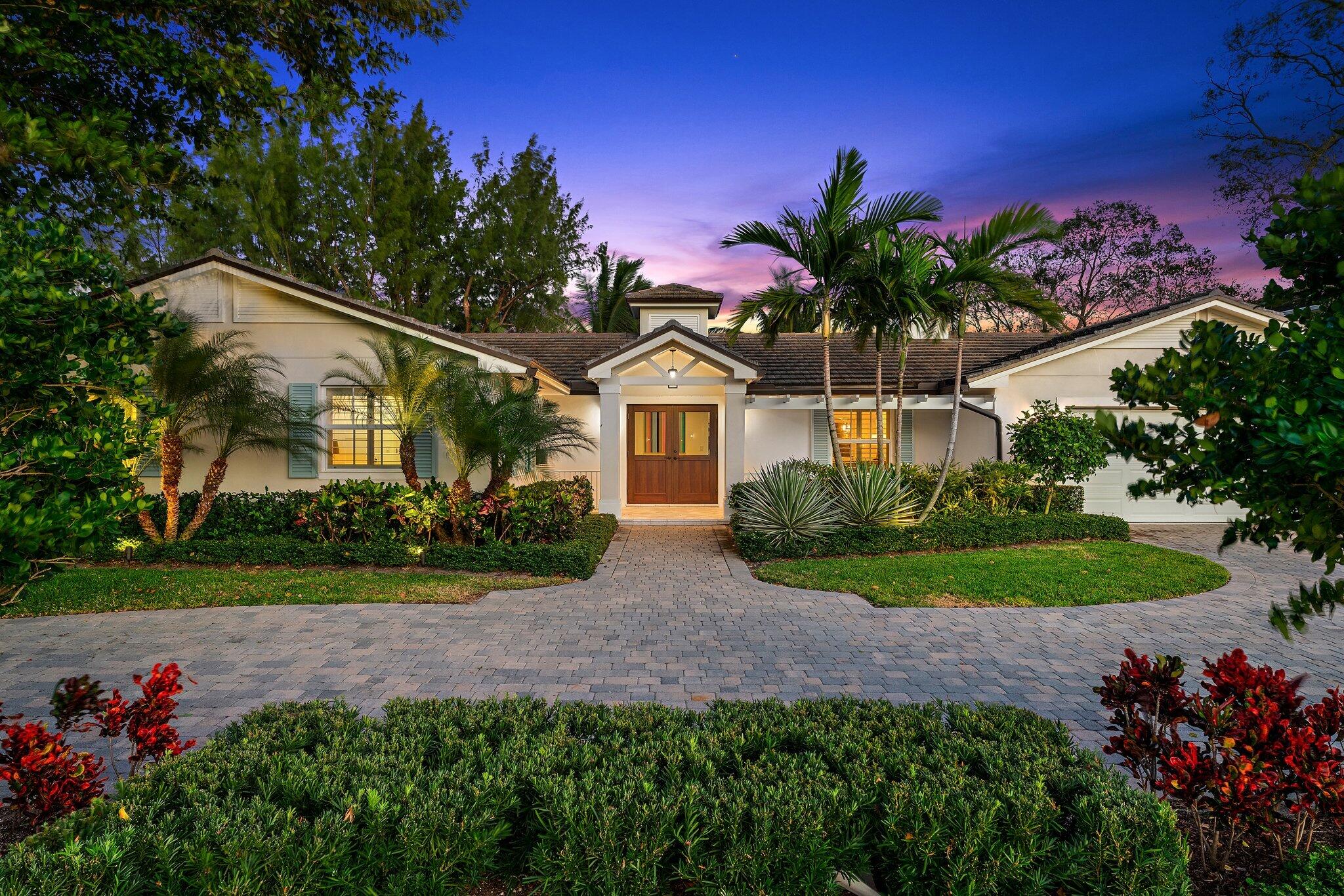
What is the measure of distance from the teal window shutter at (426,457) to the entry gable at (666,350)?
3.55 metres

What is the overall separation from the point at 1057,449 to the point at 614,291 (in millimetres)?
20209

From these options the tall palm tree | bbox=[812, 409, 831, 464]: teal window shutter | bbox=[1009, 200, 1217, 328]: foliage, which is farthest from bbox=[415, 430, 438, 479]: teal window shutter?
bbox=[1009, 200, 1217, 328]: foliage

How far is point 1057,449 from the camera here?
11.7 m

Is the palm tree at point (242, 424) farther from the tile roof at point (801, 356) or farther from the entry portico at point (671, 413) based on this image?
the tile roof at point (801, 356)

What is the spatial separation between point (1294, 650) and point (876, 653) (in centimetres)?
395

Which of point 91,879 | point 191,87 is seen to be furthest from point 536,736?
point 191,87

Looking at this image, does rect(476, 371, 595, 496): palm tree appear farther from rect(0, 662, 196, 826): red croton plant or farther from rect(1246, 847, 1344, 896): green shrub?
rect(1246, 847, 1344, 896): green shrub

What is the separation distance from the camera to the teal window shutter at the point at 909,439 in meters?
15.9

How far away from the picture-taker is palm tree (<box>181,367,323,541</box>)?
33.4ft

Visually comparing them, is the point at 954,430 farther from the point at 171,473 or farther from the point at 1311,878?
the point at 171,473

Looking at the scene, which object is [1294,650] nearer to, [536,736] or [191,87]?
[536,736]

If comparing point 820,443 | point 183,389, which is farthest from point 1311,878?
point 820,443

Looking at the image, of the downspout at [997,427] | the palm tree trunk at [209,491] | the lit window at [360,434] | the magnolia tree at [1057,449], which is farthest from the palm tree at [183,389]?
the downspout at [997,427]

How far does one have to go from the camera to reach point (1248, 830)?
2635 millimetres
